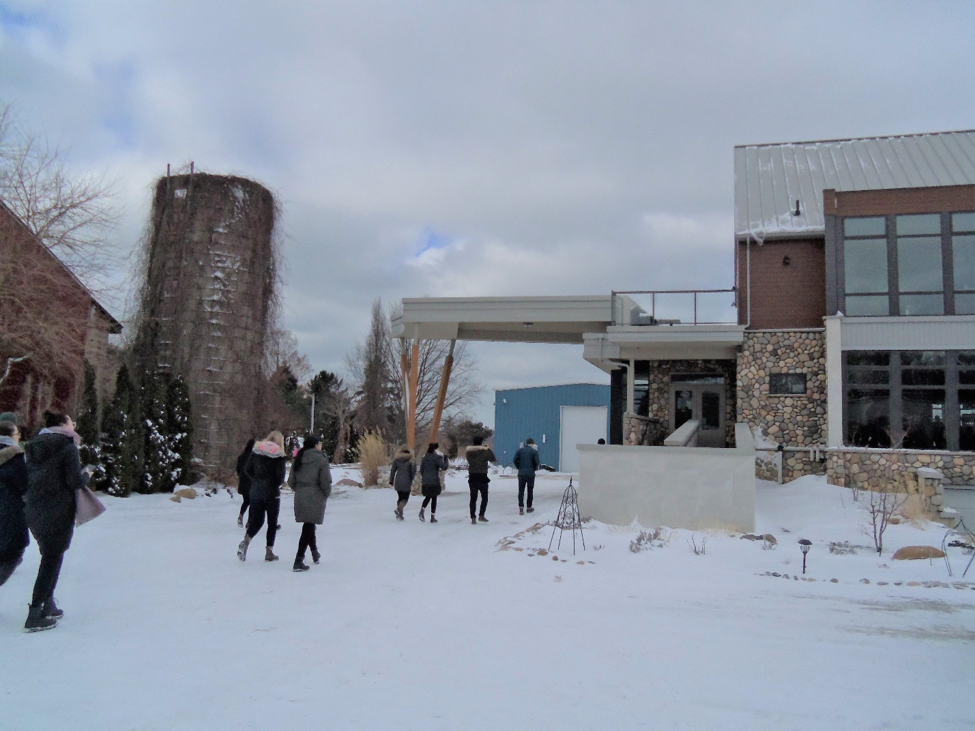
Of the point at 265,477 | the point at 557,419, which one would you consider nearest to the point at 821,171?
the point at 265,477

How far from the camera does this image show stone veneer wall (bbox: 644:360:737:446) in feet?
68.6

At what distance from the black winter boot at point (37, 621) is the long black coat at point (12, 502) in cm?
53

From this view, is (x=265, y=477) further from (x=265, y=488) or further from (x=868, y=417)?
(x=868, y=417)

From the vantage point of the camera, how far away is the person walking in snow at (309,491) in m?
8.81

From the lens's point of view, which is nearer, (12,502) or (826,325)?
(12,502)

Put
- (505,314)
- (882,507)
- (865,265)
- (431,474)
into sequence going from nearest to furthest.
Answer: (882,507)
(431,474)
(865,265)
(505,314)

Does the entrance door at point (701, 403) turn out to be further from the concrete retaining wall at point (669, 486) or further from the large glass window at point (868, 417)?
the concrete retaining wall at point (669, 486)

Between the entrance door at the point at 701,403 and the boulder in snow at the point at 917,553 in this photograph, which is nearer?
the boulder in snow at the point at 917,553

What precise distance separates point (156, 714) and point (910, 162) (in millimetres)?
22448

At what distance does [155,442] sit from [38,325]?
3546 mm

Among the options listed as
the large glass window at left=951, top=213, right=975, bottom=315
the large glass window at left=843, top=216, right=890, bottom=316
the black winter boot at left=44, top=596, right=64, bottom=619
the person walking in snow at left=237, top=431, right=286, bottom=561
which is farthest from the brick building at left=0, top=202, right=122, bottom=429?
the large glass window at left=951, top=213, right=975, bottom=315

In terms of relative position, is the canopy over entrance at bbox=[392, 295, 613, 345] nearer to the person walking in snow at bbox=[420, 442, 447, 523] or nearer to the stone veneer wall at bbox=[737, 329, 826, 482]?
the stone veneer wall at bbox=[737, 329, 826, 482]

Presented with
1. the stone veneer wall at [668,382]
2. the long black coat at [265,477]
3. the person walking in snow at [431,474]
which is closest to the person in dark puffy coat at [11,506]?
the long black coat at [265,477]

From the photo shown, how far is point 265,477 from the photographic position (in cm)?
911
